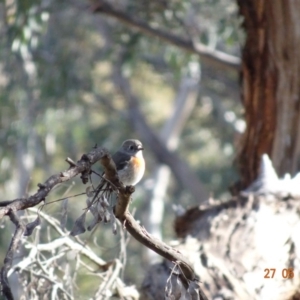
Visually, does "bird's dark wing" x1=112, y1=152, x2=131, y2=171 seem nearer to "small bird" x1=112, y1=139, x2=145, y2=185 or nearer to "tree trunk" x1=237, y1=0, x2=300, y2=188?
"small bird" x1=112, y1=139, x2=145, y2=185

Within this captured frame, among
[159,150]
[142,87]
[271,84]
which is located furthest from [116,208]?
[142,87]

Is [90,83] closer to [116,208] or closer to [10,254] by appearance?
[116,208]

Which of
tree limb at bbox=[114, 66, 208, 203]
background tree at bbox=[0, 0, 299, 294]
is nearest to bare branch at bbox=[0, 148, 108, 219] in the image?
background tree at bbox=[0, 0, 299, 294]

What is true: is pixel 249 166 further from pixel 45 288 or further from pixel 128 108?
pixel 128 108

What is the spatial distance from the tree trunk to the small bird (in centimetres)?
224

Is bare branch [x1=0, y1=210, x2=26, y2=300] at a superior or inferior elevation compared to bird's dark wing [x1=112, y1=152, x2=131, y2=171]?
superior

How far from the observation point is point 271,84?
7.12m

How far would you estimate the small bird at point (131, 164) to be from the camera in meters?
5.16

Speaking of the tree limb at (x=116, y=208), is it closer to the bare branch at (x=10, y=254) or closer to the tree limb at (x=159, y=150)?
the bare branch at (x=10, y=254)

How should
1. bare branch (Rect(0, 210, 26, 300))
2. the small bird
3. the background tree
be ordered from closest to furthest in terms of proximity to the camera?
1. bare branch (Rect(0, 210, 26, 300))
2. the small bird
3. the background tree

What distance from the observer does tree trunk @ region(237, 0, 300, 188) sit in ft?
22.6

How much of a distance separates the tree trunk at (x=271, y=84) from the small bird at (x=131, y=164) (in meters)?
2.24

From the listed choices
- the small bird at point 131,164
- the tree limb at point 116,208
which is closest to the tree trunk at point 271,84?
the small bird at point 131,164

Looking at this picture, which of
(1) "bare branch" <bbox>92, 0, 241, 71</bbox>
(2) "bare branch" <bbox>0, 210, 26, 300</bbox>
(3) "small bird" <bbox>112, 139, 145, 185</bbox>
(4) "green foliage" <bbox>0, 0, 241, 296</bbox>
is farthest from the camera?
(4) "green foliage" <bbox>0, 0, 241, 296</bbox>
